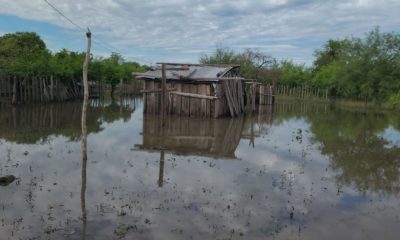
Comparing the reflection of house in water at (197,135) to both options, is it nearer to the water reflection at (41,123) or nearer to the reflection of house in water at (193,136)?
the reflection of house in water at (193,136)

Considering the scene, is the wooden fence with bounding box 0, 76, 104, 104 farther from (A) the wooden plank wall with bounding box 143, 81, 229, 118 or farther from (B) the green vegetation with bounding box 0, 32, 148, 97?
(A) the wooden plank wall with bounding box 143, 81, 229, 118

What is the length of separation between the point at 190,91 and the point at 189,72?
1272 mm

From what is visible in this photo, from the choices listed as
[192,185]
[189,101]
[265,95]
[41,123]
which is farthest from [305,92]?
[192,185]

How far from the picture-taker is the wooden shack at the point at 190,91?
79.4 ft

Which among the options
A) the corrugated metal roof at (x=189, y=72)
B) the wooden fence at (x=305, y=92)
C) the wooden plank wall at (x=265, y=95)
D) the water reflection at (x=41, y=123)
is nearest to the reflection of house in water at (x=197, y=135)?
the corrugated metal roof at (x=189, y=72)

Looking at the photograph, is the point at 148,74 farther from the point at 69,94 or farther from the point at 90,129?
the point at 69,94

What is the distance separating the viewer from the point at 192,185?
10.1 m

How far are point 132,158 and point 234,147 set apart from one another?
14.4 feet

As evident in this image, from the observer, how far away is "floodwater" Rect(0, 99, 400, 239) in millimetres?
7414

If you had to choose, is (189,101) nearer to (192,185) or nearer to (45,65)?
(45,65)

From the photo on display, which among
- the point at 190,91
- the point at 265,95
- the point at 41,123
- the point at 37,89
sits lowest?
the point at 41,123

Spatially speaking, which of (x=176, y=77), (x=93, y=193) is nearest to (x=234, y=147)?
(x=93, y=193)

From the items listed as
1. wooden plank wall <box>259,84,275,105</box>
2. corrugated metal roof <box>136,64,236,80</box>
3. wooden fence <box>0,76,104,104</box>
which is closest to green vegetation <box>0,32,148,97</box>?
wooden fence <box>0,76,104,104</box>

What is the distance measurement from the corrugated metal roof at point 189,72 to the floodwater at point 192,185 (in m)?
6.11
